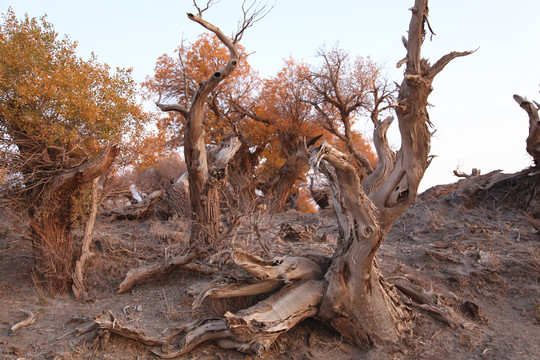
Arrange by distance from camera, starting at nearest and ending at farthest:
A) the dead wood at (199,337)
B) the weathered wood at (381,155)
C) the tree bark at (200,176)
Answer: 1. the dead wood at (199,337)
2. the weathered wood at (381,155)
3. the tree bark at (200,176)

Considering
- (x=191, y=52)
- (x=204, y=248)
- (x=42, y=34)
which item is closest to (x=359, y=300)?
(x=204, y=248)

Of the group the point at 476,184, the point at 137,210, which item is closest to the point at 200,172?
the point at 137,210

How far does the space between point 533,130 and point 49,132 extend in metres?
13.2

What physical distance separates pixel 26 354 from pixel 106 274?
9.00 ft

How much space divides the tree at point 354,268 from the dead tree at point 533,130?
26.6 ft

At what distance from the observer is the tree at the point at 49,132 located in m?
7.80

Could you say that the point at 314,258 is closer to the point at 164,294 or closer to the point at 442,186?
the point at 164,294

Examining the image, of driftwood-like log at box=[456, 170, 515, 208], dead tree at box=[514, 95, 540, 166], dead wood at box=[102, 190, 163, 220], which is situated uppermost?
dead tree at box=[514, 95, 540, 166]

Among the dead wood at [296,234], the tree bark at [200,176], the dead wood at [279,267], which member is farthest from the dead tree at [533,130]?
the tree bark at [200,176]

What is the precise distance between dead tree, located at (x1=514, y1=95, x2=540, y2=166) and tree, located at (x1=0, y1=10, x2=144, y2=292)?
1183cm

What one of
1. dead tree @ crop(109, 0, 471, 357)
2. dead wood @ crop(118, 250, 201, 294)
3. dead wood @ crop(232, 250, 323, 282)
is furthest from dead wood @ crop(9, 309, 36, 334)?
dead wood @ crop(232, 250, 323, 282)

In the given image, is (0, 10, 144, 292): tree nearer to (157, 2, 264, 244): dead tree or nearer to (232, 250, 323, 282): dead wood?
(157, 2, 264, 244): dead tree

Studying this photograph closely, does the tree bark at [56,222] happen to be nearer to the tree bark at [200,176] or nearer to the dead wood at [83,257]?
the dead wood at [83,257]

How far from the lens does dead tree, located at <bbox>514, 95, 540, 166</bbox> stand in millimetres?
11711
